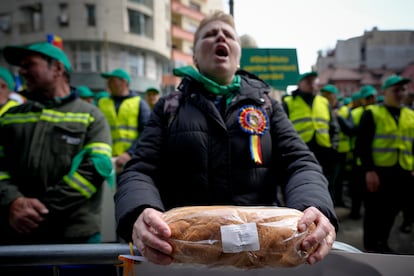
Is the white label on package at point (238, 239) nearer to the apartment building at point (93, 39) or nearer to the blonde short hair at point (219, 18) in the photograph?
the blonde short hair at point (219, 18)

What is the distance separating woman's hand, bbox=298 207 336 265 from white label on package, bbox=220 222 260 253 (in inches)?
5.3

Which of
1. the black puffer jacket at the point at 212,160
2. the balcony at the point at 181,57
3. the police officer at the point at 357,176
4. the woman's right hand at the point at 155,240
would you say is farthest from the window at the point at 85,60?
the woman's right hand at the point at 155,240

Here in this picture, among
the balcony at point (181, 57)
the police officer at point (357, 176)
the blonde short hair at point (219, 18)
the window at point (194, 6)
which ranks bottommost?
the police officer at point (357, 176)

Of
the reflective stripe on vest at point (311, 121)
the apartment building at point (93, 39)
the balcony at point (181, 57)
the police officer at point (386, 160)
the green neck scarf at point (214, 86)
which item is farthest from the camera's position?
the balcony at point (181, 57)

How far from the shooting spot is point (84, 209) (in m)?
2.07

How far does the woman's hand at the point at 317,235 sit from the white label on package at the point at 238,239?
0.13m

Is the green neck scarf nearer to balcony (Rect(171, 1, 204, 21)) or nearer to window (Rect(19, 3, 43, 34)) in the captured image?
window (Rect(19, 3, 43, 34))

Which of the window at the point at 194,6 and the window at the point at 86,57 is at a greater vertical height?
the window at the point at 194,6

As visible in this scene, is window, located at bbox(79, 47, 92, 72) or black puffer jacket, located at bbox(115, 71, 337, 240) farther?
window, located at bbox(79, 47, 92, 72)

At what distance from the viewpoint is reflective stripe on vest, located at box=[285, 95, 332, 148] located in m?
4.40

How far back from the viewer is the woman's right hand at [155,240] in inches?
31.6

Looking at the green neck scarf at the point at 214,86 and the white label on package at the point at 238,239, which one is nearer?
the white label on package at the point at 238,239

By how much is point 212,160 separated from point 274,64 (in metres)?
1.17

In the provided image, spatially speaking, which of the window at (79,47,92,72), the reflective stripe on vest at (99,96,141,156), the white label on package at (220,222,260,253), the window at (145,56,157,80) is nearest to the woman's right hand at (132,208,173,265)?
the white label on package at (220,222,260,253)
